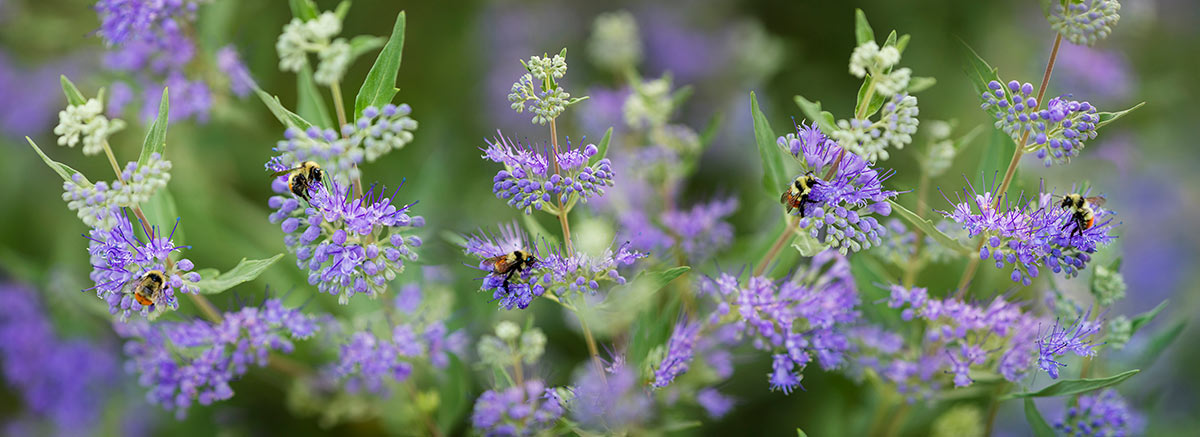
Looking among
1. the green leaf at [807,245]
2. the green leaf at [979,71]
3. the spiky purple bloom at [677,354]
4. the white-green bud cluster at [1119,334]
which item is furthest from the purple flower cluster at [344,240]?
the white-green bud cluster at [1119,334]

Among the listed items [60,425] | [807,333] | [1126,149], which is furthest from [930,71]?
[60,425]

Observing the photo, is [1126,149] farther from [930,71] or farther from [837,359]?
[837,359]

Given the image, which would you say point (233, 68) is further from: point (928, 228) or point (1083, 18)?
point (1083, 18)

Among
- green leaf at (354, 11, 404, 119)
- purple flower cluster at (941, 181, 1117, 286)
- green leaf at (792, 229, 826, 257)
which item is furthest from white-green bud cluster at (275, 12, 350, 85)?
purple flower cluster at (941, 181, 1117, 286)

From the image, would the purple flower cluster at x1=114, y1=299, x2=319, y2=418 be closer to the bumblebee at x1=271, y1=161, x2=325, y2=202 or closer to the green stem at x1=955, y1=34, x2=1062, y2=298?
the bumblebee at x1=271, y1=161, x2=325, y2=202

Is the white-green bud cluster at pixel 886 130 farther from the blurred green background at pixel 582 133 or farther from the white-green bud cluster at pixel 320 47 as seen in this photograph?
the white-green bud cluster at pixel 320 47

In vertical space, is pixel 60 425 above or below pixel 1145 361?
above

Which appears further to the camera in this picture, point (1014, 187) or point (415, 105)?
point (415, 105)
